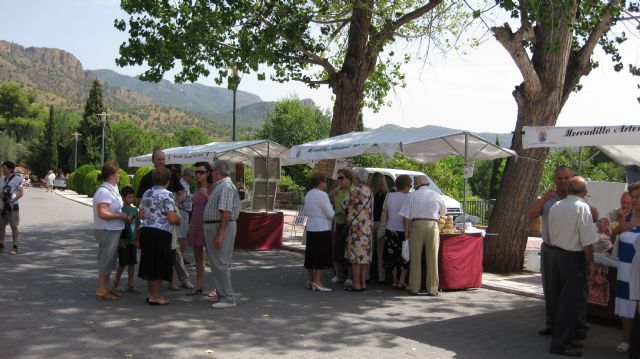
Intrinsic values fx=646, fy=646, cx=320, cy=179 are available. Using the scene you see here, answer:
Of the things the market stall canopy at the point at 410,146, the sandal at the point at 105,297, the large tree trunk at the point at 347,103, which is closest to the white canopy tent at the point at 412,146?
the market stall canopy at the point at 410,146

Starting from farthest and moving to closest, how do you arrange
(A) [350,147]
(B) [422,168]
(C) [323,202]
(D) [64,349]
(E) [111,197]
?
(B) [422,168] < (A) [350,147] < (C) [323,202] < (E) [111,197] < (D) [64,349]

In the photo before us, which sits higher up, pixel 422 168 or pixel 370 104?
pixel 370 104

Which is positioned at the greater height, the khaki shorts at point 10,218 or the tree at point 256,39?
the tree at point 256,39

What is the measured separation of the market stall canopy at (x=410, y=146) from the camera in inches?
404

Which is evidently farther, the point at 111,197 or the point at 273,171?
the point at 273,171

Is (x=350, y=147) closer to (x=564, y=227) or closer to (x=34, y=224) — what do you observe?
(x=564, y=227)

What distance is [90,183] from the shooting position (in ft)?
133

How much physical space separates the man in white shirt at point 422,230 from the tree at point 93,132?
6495 cm

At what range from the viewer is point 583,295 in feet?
21.0

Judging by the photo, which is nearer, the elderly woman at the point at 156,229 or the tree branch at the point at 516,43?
the elderly woman at the point at 156,229

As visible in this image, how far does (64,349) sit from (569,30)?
31.3 feet

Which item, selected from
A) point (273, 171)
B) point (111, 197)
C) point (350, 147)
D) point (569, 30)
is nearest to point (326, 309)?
point (111, 197)

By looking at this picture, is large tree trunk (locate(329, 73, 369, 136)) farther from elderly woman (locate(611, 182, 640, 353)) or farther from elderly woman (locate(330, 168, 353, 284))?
elderly woman (locate(611, 182, 640, 353))

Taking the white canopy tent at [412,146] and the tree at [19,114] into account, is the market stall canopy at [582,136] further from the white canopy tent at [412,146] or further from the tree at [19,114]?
the tree at [19,114]
